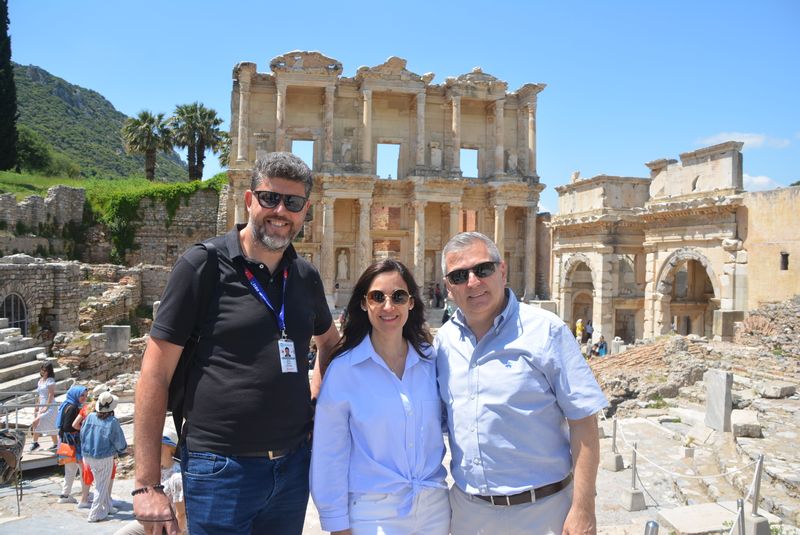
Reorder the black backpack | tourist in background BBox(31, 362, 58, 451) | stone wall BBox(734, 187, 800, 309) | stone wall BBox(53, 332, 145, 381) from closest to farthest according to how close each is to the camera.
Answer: the black backpack < tourist in background BBox(31, 362, 58, 451) < stone wall BBox(53, 332, 145, 381) < stone wall BBox(734, 187, 800, 309)

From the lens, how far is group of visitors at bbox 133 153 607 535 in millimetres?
2768

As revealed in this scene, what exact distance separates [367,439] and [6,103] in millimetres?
43637

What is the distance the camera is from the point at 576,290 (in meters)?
26.6

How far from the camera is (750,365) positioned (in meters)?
14.5

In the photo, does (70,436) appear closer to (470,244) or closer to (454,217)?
(470,244)

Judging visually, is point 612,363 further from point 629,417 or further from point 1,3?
point 1,3

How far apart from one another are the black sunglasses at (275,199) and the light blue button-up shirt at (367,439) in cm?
87

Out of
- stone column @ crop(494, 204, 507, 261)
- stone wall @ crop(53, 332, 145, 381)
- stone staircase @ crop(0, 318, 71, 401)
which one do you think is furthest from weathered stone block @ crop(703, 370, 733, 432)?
stone column @ crop(494, 204, 507, 261)

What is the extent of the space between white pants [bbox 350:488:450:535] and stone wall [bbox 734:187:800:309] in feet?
56.8

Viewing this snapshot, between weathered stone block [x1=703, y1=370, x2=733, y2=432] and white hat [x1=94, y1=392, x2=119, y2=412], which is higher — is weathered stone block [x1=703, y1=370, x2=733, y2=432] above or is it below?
below

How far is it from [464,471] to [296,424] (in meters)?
0.94

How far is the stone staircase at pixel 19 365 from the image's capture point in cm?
1159

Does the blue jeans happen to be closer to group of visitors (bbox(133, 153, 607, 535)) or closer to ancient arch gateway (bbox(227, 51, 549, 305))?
group of visitors (bbox(133, 153, 607, 535))

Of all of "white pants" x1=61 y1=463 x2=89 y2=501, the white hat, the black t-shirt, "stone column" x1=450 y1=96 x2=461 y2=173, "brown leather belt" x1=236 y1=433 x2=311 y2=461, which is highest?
"stone column" x1=450 y1=96 x2=461 y2=173
